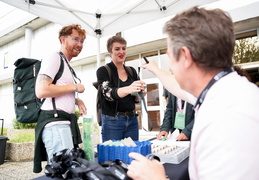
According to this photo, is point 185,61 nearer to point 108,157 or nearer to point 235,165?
point 235,165

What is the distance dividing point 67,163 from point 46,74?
32.1 inches

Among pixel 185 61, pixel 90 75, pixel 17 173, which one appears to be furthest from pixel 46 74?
pixel 90 75

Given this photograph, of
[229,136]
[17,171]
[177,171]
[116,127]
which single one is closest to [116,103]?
[116,127]

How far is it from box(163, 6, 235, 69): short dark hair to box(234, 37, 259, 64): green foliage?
6383 millimetres

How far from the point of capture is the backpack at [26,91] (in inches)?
66.3

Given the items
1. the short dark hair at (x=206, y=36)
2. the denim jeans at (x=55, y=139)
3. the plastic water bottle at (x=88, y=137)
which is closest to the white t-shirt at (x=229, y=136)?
the short dark hair at (x=206, y=36)

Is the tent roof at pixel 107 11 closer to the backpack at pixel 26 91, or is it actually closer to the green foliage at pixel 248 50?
the backpack at pixel 26 91

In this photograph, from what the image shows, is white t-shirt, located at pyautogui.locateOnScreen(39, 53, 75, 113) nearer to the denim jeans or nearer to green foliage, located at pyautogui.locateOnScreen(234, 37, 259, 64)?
the denim jeans

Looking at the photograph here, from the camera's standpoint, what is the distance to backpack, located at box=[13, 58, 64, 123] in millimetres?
1685

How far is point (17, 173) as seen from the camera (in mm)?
3695

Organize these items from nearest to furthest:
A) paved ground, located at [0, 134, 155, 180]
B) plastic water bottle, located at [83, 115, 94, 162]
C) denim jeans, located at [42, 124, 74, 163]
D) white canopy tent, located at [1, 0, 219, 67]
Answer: plastic water bottle, located at [83, 115, 94, 162], denim jeans, located at [42, 124, 74, 163], white canopy tent, located at [1, 0, 219, 67], paved ground, located at [0, 134, 155, 180]

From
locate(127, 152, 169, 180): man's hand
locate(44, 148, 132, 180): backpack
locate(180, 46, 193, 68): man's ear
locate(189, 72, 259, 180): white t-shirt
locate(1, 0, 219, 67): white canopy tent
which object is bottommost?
locate(44, 148, 132, 180): backpack

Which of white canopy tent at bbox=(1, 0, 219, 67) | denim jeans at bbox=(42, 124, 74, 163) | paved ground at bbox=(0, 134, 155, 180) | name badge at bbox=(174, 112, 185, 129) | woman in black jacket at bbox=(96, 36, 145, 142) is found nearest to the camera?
denim jeans at bbox=(42, 124, 74, 163)

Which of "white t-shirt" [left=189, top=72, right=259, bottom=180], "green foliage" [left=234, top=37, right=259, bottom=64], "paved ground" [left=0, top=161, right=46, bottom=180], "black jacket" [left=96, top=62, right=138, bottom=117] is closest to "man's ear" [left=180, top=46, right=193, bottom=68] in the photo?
"white t-shirt" [left=189, top=72, right=259, bottom=180]
